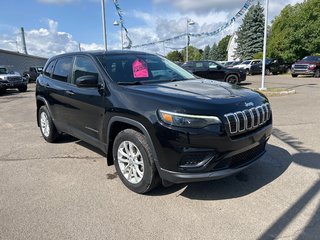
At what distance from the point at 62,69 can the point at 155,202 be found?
3142mm

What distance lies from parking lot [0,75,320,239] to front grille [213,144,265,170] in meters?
0.41

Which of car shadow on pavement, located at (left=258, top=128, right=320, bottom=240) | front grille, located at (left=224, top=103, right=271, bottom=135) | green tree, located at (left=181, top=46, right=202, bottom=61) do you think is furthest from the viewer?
green tree, located at (left=181, top=46, right=202, bottom=61)

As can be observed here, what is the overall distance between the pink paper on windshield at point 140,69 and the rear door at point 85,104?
0.54 m

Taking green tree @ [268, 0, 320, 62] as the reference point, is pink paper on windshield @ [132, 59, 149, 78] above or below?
below

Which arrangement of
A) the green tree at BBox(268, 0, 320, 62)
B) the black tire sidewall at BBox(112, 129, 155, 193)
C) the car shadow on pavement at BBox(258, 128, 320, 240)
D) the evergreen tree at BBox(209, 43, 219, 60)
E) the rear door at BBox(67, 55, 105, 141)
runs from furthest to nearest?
1. the evergreen tree at BBox(209, 43, 219, 60)
2. the green tree at BBox(268, 0, 320, 62)
3. the rear door at BBox(67, 55, 105, 141)
4. the black tire sidewall at BBox(112, 129, 155, 193)
5. the car shadow on pavement at BBox(258, 128, 320, 240)

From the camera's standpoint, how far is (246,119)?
3496mm

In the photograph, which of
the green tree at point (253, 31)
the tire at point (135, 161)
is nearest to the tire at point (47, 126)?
the tire at point (135, 161)

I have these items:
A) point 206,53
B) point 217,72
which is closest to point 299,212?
point 217,72

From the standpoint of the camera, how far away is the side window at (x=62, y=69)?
17.3 feet

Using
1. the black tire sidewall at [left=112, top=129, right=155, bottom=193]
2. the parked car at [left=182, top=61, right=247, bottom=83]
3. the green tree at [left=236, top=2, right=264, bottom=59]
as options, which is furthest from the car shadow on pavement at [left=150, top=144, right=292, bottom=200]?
→ the green tree at [left=236, top=2, right=264, bottom=59]

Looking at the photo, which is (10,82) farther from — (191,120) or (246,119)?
(246,119)

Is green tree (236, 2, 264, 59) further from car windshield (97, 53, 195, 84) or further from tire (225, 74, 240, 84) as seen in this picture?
car windshield (97, 53, 195, 84)

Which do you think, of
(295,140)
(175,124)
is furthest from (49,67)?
(295,140)

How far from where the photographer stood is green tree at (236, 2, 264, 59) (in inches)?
2008
